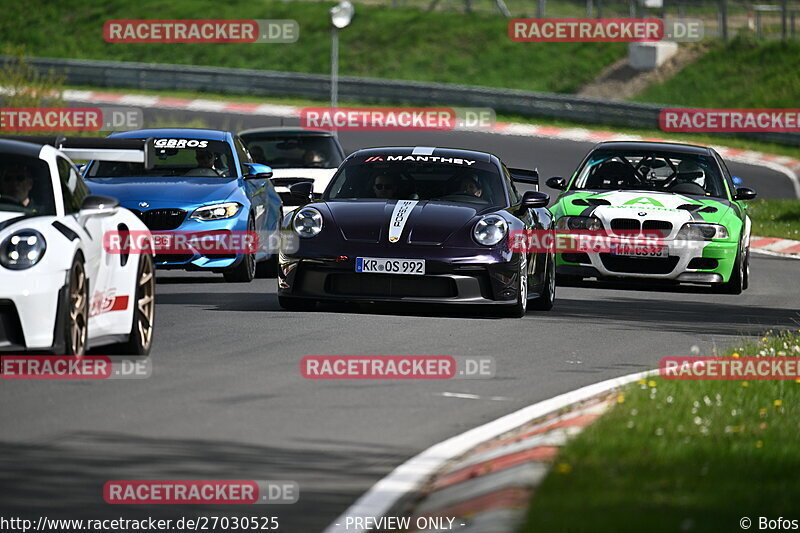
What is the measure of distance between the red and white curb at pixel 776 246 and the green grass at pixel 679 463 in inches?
586

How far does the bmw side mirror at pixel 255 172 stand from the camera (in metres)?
17.3

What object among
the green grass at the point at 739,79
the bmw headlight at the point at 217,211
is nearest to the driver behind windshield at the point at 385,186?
the bmw headlight at the point at 217,211

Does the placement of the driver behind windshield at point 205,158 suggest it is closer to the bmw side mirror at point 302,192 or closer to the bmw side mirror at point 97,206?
the bmw side mirror at point 302,192

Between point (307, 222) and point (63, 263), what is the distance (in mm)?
4340

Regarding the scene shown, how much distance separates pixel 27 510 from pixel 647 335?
25.0ft

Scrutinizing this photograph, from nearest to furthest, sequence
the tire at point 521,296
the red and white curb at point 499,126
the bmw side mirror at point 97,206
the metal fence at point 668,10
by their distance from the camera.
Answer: the bmw side mirror at point 97,206, the tire at point 521,296, the red and white curb at point 499,126, the metal fence at point 668,10

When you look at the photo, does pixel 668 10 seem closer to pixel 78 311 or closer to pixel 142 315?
pixel 142 315

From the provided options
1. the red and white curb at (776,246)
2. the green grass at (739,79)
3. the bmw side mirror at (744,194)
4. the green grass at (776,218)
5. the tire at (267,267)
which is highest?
the green grass at (739,79)

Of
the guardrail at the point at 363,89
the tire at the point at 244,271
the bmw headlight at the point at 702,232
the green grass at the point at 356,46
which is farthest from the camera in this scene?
the green grass at the point at 356,46

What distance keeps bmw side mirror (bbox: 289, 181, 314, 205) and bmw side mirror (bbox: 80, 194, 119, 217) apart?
13.5ft

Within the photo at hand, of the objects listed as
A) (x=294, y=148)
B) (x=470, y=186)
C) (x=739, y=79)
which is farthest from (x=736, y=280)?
(x=739, y=79)

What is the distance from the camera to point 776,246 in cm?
2506

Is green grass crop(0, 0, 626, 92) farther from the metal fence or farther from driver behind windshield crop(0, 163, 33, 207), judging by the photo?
driver behind windshield crop(0, 163, 33, 207)

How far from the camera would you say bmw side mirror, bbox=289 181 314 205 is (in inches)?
568
